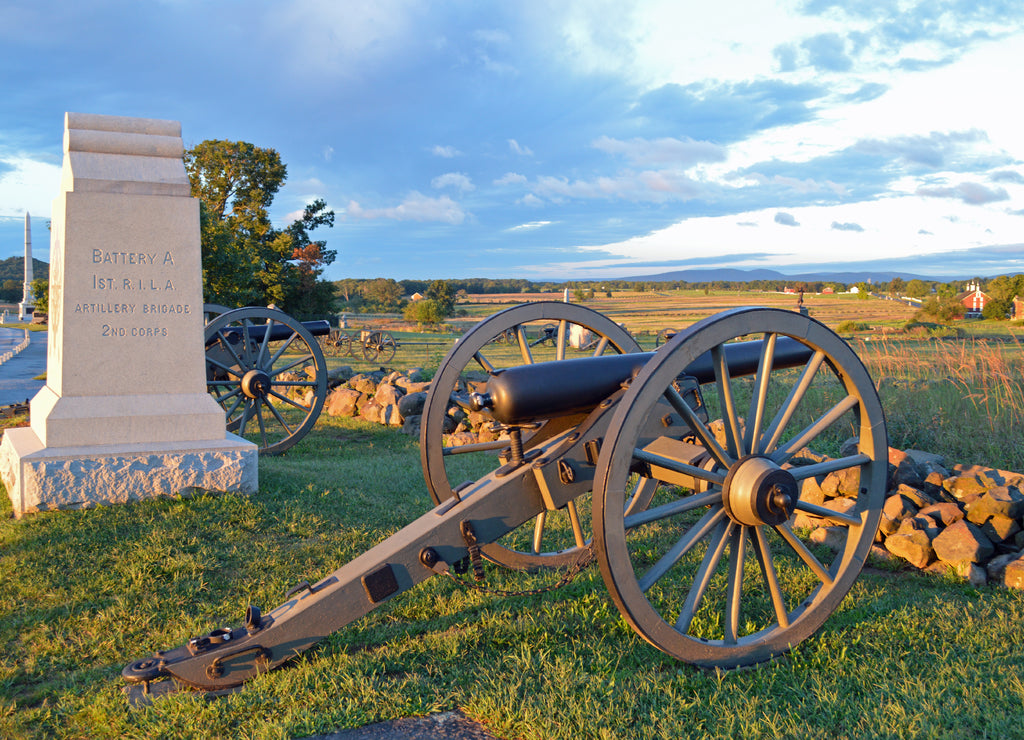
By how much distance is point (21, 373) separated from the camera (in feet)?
57.6

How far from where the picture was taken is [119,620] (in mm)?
3779

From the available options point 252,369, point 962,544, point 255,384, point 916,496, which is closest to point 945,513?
point 916,496

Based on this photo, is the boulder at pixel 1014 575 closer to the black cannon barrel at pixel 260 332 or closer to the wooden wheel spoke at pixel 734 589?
the wooden wheel spoke at pixel 734 589

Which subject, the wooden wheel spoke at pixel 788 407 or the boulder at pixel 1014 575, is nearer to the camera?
the wooden wheel spoke at pixel 788 407

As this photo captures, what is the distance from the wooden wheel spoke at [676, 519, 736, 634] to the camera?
118 inches

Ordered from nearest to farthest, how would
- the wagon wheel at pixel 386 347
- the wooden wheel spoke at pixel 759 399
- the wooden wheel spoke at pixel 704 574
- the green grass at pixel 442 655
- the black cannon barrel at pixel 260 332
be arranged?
1. the green grass at pixel 442 655
2. the wooden wheel spoke at pixel 704 574
3. the wooden wheel spoke at pixel 759 399
4. the black cannon barrel at pixel 260 332
5. the wagon wheel at pixel 386 347

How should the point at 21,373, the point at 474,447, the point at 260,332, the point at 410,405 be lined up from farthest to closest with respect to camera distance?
1. the point at 21,373
2. the point at 410,405
3. the point at 260,332
4. the point at 474,447

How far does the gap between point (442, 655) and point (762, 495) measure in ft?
5.14

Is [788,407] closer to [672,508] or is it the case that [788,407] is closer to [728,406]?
[728,406]

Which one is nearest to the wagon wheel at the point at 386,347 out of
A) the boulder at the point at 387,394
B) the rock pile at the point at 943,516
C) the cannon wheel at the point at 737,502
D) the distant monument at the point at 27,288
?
the boulder at the point at 387,394

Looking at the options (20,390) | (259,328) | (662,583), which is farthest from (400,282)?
(662,583)

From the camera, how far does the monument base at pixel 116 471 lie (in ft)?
17.0

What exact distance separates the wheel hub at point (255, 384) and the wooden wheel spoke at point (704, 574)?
22.2ft

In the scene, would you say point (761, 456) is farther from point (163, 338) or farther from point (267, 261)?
point (267, 261)
